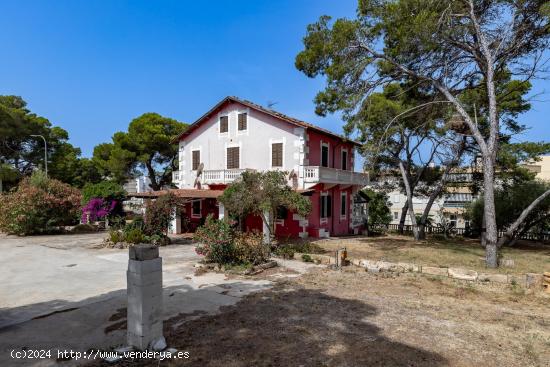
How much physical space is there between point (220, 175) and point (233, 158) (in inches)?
62.7

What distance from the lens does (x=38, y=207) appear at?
21.1m

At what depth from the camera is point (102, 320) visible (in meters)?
6.67

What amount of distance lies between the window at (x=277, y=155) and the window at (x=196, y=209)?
22.0 ft

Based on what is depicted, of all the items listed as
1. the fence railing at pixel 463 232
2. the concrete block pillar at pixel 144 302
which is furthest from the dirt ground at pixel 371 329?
the fence railing at pixel 463 232

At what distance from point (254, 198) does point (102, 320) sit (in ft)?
28.8

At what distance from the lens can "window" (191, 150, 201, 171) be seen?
24303mm

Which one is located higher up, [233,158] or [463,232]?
[233,158]

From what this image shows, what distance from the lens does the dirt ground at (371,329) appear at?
511 centimetres

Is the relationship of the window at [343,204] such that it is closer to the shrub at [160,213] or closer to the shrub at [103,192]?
the shrub at [160,213]

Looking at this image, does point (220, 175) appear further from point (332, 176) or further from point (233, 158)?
point (332, 176)

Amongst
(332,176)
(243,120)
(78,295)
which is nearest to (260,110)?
(243,120)

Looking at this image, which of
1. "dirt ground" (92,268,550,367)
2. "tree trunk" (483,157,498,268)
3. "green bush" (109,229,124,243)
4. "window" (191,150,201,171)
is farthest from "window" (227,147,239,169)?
"tree trunk" (483,157,498,268)

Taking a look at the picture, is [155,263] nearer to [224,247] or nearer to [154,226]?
[224,247]

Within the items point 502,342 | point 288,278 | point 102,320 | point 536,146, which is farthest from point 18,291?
point 536,146
